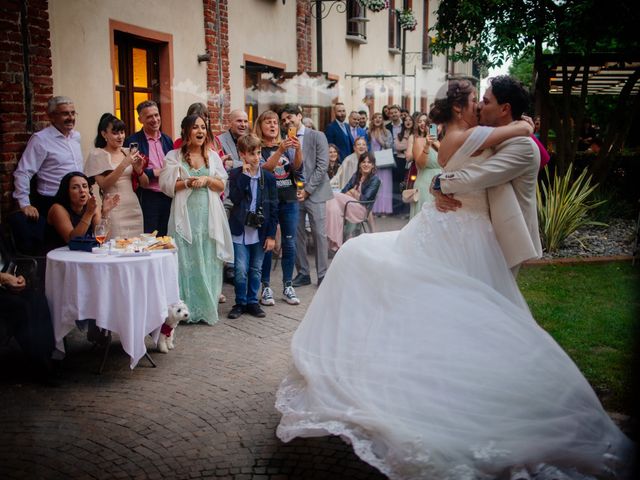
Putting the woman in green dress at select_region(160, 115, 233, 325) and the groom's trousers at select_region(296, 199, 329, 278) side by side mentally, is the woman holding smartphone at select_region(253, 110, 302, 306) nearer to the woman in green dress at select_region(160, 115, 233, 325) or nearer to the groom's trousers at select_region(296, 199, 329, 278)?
the groom's trousers at select_region(296, 199, 329, 278)

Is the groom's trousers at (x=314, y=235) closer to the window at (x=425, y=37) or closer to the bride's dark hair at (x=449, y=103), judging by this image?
the bride's dark hair at (x=449, y=103)

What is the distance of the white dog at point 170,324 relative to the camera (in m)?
5.25

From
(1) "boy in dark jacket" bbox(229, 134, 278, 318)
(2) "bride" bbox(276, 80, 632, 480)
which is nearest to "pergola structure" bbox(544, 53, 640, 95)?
(1) "boy in dark jacket" bbox(229, 134, 278, 318)

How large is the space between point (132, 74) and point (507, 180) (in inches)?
240

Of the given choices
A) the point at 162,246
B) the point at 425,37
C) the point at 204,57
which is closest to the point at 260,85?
the point at 204,57

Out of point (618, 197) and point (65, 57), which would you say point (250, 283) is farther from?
point (618, 197)

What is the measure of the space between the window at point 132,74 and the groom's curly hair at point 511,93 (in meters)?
5.29

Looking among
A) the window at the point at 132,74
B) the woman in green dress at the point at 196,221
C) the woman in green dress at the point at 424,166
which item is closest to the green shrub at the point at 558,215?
the woman in green dress at the point at 424,166

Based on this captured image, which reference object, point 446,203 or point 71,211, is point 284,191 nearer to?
point 71,211

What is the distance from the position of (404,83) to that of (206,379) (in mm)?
18216

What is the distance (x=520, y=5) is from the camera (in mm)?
9836

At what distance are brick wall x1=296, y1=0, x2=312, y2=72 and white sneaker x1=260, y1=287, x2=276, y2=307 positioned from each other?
7289mm

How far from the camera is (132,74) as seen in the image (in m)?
8.45

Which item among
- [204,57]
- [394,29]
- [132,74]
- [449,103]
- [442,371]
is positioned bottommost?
[442,371]
